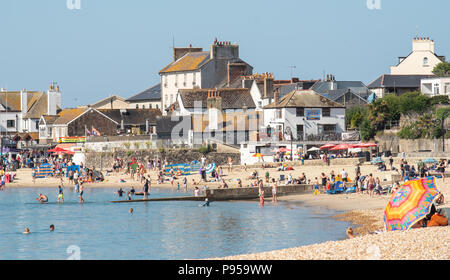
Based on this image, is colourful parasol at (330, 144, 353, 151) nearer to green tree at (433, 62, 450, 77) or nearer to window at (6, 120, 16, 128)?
green tree at (433, 62, 450, 77)

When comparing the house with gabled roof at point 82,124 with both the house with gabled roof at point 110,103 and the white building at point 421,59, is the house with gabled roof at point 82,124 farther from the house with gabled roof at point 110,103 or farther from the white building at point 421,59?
the white building at point 421,59

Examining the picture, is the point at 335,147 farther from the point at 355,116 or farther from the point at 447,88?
the point at 447,88

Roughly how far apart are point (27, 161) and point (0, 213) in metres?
32.6

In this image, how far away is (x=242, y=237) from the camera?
3394 centimetres

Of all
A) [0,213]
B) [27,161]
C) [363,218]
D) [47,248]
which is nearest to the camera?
[47,248]

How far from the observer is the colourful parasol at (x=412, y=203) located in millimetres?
25484

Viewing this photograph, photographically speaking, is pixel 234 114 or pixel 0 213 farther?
pixel 234 114

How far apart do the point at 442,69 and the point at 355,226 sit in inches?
1939

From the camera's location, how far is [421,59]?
3410 inches

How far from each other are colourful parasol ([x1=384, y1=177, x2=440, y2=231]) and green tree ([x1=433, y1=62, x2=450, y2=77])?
54.8 metres

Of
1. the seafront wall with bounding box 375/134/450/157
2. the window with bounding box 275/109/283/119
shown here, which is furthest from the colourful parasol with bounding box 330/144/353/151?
the window with bounding box 275/109/283/119

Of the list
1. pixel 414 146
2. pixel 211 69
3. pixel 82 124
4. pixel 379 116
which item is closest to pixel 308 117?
pixel 379 116
